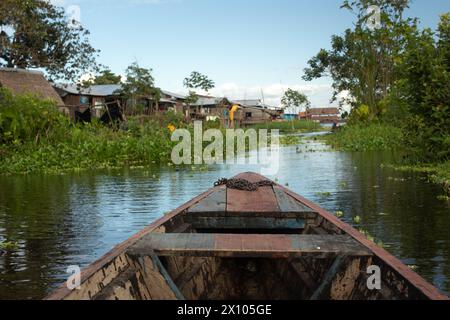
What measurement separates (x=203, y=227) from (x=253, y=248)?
170 cm

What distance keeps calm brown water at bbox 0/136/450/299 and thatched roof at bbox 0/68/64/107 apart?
16.3m

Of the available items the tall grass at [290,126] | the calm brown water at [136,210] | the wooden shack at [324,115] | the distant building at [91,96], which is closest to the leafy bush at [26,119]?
the calm brown water at [136,210]

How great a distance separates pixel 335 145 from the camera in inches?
928

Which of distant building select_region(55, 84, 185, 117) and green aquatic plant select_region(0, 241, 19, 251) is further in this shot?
distant building select_region(55, 84, 185, 117)

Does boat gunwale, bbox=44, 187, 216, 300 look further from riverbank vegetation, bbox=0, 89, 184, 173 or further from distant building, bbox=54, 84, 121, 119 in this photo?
distant building, bbox=54, 84, 121, 119

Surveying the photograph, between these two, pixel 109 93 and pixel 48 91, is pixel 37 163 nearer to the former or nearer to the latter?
pixel 48 91

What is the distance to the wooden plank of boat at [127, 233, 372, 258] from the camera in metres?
2.85

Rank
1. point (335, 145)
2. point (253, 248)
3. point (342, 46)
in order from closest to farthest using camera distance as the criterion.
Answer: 1. point (253, 248)
2. point (335, 145)
3. point (342, 46)

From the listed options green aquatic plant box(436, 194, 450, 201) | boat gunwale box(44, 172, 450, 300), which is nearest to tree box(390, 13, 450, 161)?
green aquatic plant box(436, 194, 450, 201)

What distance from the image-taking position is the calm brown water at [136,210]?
4.89 meters

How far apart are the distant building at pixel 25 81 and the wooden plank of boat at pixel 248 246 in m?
25.7

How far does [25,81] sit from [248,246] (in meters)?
28.6

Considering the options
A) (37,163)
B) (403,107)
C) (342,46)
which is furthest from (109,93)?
(403,107)

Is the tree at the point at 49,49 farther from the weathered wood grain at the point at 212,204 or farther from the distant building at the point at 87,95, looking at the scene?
the weathered wood grain at the point at 212,204
